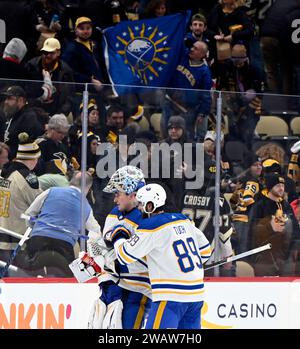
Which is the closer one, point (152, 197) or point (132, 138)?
point (152, 197)

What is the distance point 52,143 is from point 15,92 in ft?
1.64

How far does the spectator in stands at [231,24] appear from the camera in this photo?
1214 cm

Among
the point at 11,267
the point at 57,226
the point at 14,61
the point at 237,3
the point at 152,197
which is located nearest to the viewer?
the point at 152,197

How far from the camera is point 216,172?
9.98 metres

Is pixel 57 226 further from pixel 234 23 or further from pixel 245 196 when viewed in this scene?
pixel 234 23

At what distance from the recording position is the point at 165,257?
25.3 ft

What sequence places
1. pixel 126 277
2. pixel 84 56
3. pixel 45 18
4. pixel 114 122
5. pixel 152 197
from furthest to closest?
pixel 45 18 < pixel 84 56 < pixel 114 122 < pixel 126 277 < pixel 152 197

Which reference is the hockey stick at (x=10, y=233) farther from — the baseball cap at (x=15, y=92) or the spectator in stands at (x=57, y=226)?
the baseball cap at (x=15, y=92)

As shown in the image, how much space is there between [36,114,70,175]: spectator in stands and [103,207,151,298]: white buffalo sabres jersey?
1.49 m

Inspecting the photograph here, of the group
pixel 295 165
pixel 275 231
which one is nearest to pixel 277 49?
pixel 295 165

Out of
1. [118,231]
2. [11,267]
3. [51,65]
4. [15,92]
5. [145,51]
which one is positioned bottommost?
[11,267]

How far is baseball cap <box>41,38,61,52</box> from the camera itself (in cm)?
1110

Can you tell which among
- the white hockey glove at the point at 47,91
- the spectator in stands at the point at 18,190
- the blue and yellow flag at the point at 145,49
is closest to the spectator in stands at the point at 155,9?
the blue and yellow flag at the point at 145,49

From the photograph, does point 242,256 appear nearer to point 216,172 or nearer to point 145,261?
point 216,172
